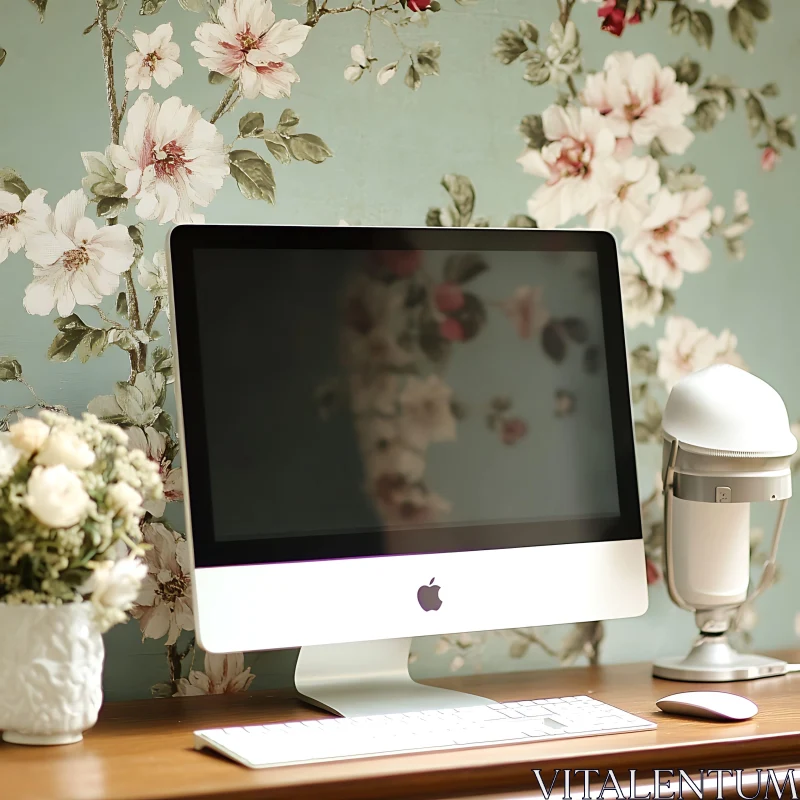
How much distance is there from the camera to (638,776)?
39.3 inches

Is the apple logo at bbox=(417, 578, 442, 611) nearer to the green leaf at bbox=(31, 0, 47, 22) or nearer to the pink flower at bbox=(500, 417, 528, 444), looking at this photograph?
the pink flower at bbox=(500, 417, 528, 444)

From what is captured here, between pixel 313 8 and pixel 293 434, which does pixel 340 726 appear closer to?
pixel 293 434

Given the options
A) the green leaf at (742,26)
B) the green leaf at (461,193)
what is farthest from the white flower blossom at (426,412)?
the green leaf at (742,26)

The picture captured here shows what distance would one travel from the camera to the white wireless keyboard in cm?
98

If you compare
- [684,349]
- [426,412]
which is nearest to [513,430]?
[426,412]

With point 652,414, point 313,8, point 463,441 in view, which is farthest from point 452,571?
point 313,8

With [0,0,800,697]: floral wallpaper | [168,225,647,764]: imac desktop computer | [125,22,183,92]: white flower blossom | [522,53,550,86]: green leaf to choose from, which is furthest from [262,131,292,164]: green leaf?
[522,53,550,86]: green leaf

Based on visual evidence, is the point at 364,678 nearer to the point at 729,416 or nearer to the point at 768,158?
the point at 729,416

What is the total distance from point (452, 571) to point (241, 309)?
14.7 inches

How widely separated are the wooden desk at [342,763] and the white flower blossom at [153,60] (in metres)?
0.78

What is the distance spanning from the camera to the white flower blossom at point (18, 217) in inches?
52.7

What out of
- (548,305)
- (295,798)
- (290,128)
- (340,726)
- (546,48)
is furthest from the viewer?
(546,48)

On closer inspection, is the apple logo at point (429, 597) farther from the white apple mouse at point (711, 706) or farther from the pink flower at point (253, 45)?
the pink flower at point (253, 45)

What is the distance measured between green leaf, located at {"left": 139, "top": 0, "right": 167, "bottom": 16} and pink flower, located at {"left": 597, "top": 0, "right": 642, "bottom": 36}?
24.8 inches
